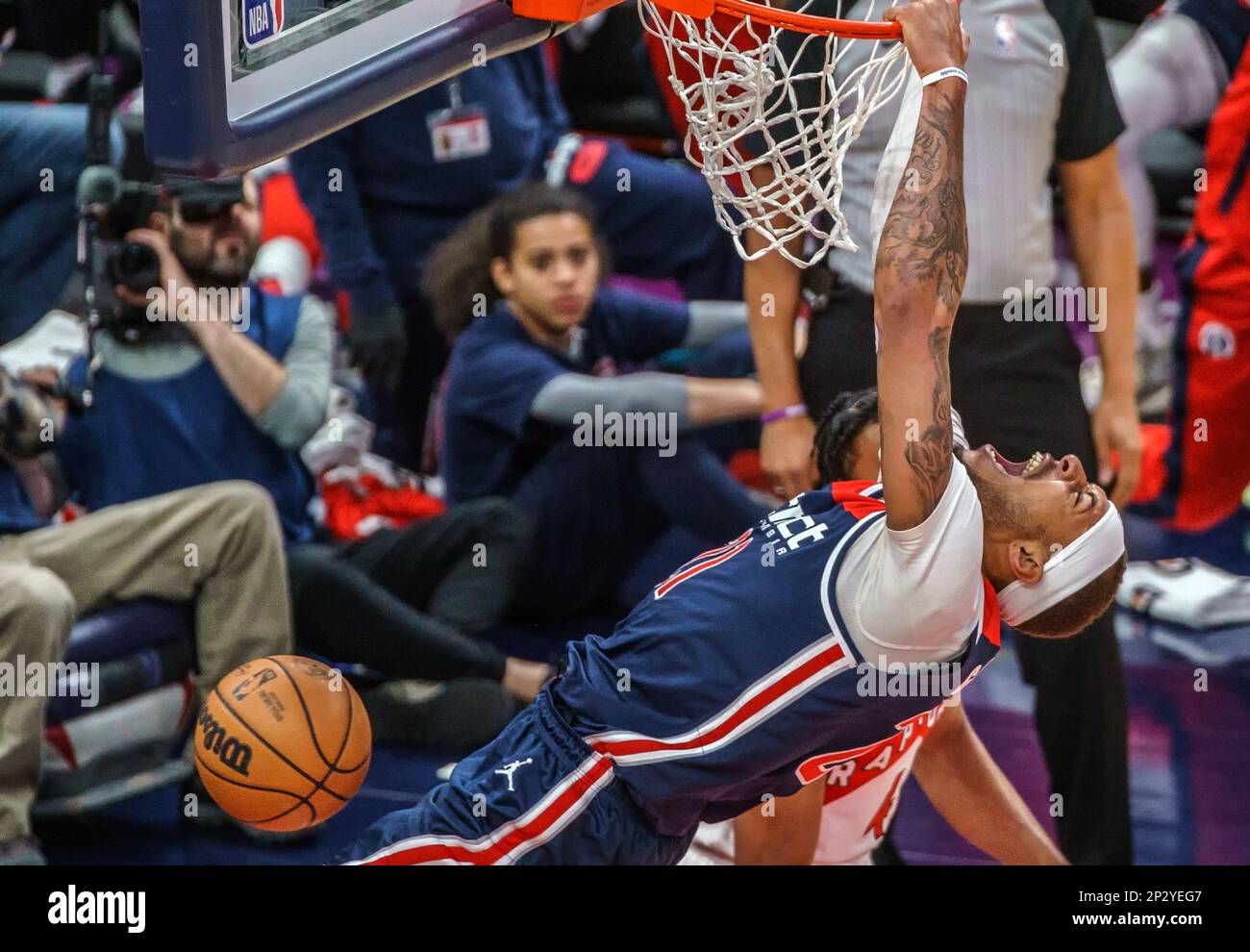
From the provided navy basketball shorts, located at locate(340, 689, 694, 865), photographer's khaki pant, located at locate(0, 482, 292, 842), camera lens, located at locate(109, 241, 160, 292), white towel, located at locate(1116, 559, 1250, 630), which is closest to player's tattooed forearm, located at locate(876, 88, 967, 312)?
navy basketball shorts, located at locate(340, 689, 694, 865)

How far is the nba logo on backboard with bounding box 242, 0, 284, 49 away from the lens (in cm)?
274

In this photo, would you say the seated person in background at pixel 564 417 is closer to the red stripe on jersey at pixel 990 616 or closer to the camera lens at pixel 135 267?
the camera lens at pixel 135 267

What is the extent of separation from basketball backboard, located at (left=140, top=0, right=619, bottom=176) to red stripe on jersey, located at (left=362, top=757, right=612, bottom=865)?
45.3 inches

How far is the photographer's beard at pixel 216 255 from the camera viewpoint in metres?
4.82

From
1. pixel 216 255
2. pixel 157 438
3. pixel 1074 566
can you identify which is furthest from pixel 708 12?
pixel 157 438

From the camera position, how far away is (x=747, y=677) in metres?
2.88

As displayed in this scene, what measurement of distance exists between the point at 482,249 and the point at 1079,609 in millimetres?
2826

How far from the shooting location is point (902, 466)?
2.62 metres

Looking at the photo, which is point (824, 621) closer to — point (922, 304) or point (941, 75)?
point (922, 304)

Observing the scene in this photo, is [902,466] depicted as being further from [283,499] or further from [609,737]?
[283,499]

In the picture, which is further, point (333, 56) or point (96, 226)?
point (96, 226)

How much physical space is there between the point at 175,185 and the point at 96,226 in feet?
0.82
